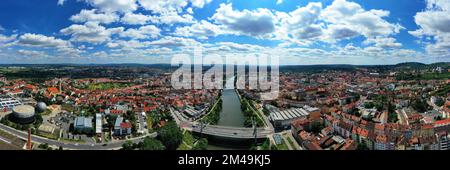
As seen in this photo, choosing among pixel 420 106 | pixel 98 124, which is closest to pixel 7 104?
pixel 98 124

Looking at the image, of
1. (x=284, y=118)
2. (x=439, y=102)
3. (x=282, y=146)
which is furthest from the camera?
(x=439, y=102)

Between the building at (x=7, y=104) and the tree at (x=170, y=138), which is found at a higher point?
the building at (x=7, y=104)

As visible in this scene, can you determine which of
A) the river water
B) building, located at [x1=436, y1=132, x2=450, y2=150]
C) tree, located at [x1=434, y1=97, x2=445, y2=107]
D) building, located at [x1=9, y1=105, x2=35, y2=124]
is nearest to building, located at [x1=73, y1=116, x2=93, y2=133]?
building, located at [x1=9, y1=105, x2=35, y2=124]

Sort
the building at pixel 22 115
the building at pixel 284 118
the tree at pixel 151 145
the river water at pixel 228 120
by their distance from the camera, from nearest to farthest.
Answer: the tree at pixel 151 145 < the river water at pixel 228 120 < the building at pixel 22 115 < the building at pixel 284 118

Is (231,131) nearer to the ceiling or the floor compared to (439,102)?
nearer to the floor

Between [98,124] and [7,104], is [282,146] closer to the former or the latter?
[98,124]

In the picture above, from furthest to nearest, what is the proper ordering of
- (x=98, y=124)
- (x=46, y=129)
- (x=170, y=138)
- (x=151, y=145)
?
(x=98, y=124) < (x=46, y=129) < (x=170, y=138) < (x=151, y=145)

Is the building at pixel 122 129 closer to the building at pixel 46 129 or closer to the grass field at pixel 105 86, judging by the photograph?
the building at pixel 46 129

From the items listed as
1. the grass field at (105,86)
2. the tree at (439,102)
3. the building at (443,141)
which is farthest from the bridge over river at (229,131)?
the grass field at (105,86)
